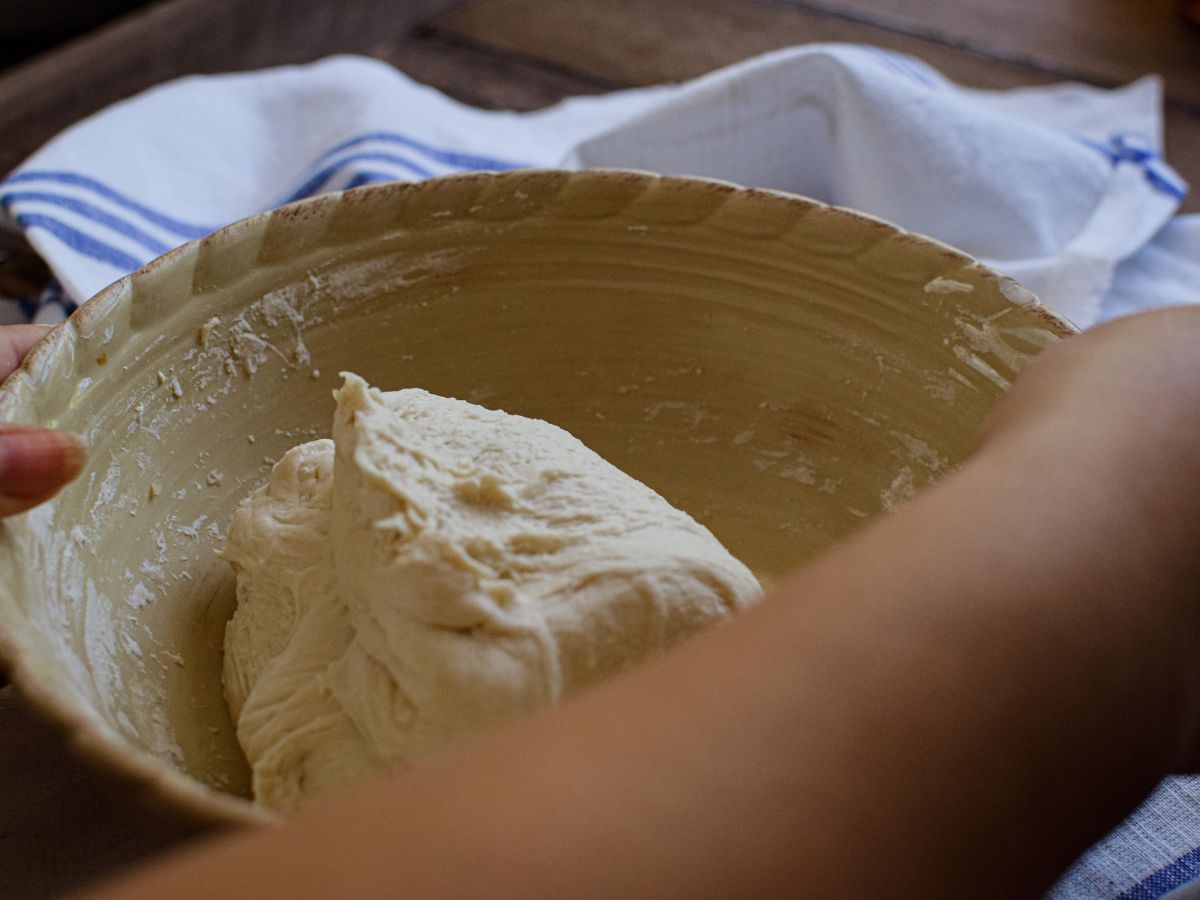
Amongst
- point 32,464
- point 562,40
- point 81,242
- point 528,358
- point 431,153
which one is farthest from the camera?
point 562,40

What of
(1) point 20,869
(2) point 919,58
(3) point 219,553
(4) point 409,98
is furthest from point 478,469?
(2) point 919,58

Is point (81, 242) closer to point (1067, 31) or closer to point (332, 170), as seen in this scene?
point (332, 170)

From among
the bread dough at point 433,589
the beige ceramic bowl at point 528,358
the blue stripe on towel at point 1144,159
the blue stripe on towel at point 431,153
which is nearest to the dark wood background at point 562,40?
the blue stripe on towel at point 1144,159

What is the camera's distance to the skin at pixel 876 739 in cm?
29

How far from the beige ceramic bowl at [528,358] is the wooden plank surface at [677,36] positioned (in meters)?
0.71

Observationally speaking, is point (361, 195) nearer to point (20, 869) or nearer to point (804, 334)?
point (804, 334)

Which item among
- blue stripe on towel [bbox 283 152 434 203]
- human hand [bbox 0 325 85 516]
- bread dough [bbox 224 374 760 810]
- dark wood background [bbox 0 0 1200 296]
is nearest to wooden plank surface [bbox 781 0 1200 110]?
dark wood background [bbox 0 0 1200 296]

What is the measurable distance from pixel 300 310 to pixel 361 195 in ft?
0.28

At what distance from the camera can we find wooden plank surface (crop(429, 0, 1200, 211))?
1403 millimetres

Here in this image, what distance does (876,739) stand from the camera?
322mm

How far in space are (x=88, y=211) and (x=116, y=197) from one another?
4cm

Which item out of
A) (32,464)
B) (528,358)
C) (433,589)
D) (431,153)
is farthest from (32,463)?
(431,153)

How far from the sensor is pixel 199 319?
0.67 meters

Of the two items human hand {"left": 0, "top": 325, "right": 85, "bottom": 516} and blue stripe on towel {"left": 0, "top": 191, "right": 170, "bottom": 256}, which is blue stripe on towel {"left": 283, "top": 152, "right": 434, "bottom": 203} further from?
human hand {"left": 0, "top": 325, "right": 85, "bottom": 516}
